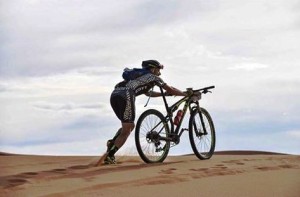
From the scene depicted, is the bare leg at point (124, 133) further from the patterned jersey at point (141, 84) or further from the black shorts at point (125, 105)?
the patterned jersey at point (141, 84)

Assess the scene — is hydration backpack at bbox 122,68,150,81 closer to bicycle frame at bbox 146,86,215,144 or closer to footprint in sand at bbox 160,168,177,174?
bicycle frame at bbox 146,86,215,144

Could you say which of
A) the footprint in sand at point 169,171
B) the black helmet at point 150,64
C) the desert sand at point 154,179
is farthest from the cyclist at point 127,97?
the footprint in sand at point 169,171

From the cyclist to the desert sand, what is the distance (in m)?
0.33

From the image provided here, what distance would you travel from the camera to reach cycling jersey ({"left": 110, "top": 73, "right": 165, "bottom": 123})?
345 inches

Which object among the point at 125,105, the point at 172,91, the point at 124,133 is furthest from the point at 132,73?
the point at 124,133

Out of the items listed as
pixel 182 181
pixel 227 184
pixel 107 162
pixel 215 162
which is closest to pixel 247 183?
pixel 227 184

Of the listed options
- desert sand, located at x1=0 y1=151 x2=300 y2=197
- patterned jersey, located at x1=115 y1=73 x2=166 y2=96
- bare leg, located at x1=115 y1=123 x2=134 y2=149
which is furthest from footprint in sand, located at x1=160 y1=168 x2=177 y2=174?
patterned jersey, located at x1=115 y1=73 x2=166 y2=96

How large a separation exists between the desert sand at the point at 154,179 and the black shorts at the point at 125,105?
731 millimetres

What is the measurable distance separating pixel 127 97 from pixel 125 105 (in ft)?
0.42

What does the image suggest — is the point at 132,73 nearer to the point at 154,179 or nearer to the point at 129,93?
the point at 129,93

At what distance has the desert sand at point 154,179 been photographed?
640 cm

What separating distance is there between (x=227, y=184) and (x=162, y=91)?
2651mm

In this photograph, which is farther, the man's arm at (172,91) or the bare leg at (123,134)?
the man's arm at (172,91)

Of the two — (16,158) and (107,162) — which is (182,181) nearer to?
(107,162)
